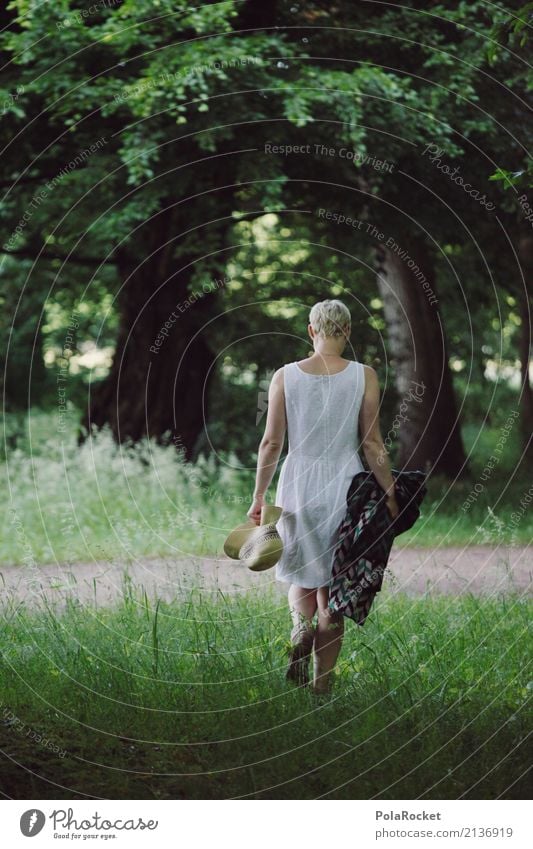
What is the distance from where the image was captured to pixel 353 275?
18062 mm

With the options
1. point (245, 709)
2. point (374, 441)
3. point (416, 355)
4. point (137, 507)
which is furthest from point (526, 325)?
point (245, 709)

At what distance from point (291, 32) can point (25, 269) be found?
11.6m

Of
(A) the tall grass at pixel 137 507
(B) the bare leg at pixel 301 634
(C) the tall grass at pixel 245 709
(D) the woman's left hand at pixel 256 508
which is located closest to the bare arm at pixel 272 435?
(D) the woman's left hand at pixel 256 508

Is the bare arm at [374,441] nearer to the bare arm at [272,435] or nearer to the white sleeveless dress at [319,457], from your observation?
the white sleeveless dress at [319,457]

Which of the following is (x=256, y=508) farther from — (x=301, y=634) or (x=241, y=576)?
(x=241, y=576)

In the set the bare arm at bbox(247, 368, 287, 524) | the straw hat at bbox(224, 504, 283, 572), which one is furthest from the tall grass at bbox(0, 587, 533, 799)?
the bare arm at bbox(247, 368, 287, 524)

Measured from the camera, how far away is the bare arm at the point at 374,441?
514 cm

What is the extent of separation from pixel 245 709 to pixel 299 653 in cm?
Result: 47

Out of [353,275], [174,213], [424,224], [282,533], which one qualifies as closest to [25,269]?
[353,275]

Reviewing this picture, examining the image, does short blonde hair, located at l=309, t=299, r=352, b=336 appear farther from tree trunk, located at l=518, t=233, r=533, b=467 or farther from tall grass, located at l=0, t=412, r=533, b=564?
tree trunk, located at l=518, t=233, r=533, b=467

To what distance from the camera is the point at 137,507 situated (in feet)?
36.2

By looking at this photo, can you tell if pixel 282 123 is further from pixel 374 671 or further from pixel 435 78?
pixel 374 671
